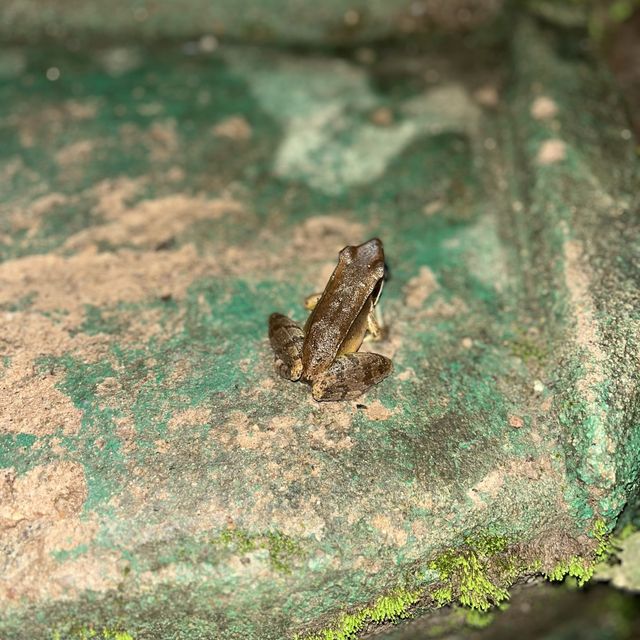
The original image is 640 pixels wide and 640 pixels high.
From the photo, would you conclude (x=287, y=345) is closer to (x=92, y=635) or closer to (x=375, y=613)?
(x=375, y=613)

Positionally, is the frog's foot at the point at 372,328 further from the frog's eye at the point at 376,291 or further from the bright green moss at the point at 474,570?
the bright green moss at the point at 474,570

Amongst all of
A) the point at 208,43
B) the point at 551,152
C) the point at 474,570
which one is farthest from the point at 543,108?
the point at 474,570

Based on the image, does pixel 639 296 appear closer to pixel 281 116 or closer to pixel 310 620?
pixel 310 620

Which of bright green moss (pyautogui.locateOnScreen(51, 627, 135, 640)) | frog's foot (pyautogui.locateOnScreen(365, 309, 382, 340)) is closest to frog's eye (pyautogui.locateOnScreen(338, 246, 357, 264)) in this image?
frog's foot (pyautogui.locateOnScreen(365, 309, 382, 340))

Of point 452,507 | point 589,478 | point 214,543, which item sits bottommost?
point 214,543

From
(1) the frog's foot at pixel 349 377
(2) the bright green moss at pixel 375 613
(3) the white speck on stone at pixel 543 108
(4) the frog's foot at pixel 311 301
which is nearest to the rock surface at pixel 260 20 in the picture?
(3) the white speck on stone at pixel 543 108

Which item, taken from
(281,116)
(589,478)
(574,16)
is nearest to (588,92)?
(574,16)
